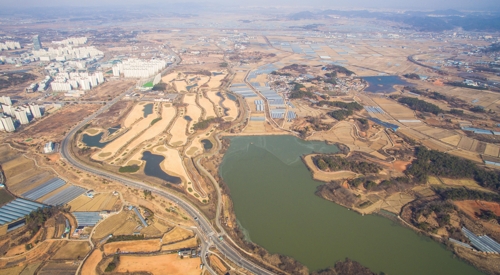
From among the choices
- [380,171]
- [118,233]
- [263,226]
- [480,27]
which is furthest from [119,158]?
[480,27]

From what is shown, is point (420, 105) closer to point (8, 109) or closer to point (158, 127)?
point (158, 127)

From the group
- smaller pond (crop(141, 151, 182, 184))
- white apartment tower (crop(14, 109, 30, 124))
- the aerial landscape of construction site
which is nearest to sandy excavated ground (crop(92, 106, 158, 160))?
the aerial landscape of construction site

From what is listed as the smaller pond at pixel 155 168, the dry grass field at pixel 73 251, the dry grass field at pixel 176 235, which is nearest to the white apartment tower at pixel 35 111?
the smaller pond at pixel 155 168

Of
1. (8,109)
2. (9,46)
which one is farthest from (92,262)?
(9,46)

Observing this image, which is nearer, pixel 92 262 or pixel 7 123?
pixel 92 262

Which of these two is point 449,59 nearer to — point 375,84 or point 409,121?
point 375,84
